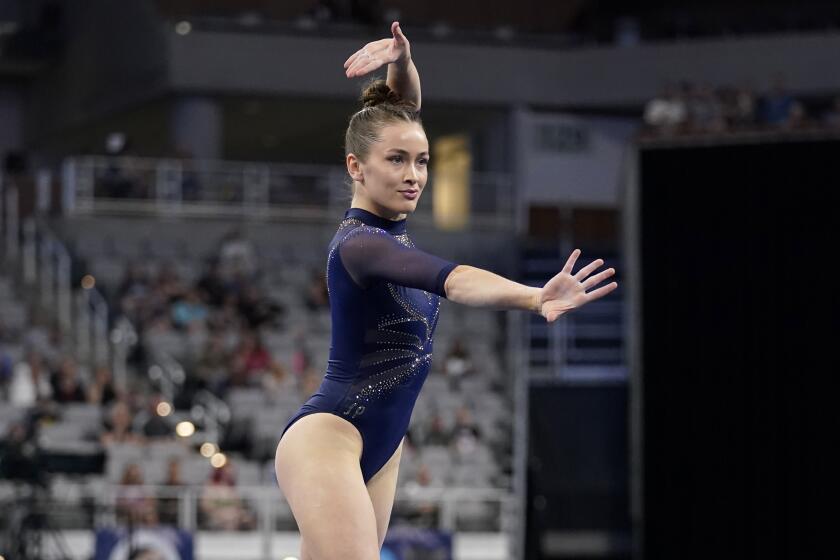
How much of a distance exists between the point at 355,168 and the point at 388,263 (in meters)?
0.44

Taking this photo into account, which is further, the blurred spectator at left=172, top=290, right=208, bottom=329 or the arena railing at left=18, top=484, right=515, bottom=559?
the blurred spectator at left=172, top=290, right=208, bottom=329

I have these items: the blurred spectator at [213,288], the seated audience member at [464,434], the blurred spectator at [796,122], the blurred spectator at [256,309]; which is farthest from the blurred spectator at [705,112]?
the blurred spectator at [213,288]

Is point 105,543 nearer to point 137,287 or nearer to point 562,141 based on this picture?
point 137,287

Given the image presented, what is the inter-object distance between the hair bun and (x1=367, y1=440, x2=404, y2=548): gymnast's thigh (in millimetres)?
1052

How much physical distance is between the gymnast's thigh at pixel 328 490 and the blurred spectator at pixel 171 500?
8.58 m

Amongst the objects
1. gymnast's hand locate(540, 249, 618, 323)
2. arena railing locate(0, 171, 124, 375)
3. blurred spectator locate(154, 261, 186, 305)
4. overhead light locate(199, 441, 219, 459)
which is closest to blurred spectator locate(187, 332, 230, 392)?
blurred spectator locate(154, 261, 186, 305)

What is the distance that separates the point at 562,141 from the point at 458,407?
24.1 ft

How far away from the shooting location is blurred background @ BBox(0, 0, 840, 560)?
13.1 m

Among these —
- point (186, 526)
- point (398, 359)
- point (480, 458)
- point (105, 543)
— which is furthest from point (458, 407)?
point (398, 359)

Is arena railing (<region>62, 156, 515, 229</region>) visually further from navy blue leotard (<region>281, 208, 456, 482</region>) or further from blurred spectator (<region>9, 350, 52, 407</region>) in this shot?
navy blue leotard (<region>281, 208, 456, 482</region>)

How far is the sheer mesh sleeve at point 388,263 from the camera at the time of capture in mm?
3900

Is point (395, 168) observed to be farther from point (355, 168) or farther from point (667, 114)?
point (667, 114)

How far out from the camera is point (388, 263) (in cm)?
409

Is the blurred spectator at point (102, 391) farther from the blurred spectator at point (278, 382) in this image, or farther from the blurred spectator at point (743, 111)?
the blurred spectator at point (743, 111)
